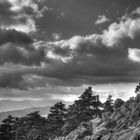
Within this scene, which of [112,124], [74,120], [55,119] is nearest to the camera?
[112,124]

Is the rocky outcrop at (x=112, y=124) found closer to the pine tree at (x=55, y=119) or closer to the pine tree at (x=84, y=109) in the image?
the pine tree at (x=84, y=109)

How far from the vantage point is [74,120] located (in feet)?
283

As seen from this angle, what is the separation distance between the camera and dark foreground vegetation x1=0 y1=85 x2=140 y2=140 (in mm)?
66688

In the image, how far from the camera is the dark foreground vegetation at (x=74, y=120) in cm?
6669

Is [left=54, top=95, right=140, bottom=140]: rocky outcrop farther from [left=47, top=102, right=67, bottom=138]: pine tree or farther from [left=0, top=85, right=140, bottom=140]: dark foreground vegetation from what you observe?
[left=47, top=102, right=67, bottom=138]: pine tree

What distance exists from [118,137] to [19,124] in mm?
55649

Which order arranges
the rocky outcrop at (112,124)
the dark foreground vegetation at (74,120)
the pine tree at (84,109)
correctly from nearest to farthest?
the rocky outcrop at (112,124)
the dark foreground vegetation at (74,120)
the pine tree at (84,109)

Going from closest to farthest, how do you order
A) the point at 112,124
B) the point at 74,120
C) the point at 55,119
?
the point at 112,124, the point at 74,120, the point at 55,119

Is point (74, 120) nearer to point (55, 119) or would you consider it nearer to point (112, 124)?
point (55, 119)

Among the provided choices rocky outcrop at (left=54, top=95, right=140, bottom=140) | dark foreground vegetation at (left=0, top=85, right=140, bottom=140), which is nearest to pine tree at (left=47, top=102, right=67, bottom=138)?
dark foreground vegetation at (left=0, top=85, right=140, bottom=140)

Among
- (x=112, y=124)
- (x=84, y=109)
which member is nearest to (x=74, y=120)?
(x=84, y=109)

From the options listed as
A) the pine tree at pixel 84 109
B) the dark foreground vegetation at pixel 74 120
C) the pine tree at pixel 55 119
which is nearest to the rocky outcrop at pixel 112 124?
the dark foreground vegetation at pixel 74 120

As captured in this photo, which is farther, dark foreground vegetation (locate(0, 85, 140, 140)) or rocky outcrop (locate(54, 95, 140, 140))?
dark foreground vegetation (locate(0, 85, 140, 140))

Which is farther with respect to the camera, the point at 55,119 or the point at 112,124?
the point at 55,119
